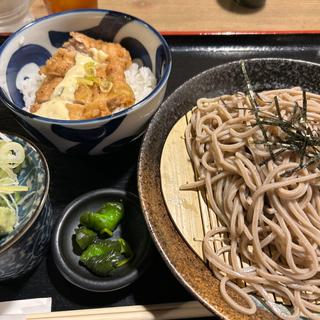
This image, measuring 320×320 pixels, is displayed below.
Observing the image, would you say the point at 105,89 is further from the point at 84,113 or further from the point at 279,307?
the point at 279,307

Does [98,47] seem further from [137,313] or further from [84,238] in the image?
[137,313]

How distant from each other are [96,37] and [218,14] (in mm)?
1028

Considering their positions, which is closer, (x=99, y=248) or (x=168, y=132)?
(x=99, y=248)

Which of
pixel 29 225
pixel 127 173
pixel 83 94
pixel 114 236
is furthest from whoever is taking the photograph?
pixel 127 173

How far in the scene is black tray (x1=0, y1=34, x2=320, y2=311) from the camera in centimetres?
155

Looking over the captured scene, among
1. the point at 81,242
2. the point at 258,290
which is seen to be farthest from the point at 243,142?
the point at 81,242

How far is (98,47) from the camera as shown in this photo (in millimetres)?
2057

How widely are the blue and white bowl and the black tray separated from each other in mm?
157

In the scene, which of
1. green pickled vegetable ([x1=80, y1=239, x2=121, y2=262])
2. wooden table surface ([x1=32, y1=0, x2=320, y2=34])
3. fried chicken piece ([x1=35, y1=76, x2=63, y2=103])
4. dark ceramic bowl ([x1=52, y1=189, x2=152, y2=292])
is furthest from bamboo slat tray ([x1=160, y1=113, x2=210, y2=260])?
wooden table surface ([x1=32, y1=0, x2=320, y2=34])

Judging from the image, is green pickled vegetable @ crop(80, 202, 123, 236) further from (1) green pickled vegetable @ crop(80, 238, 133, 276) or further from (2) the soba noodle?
(2) the soba noodle

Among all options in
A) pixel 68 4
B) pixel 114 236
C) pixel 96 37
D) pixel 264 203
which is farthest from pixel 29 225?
pixel 68 4

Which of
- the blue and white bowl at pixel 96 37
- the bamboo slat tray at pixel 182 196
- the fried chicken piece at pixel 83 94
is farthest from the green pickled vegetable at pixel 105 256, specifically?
the fried chicken piece at pixel 83 94

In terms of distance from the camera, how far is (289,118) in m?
1.72

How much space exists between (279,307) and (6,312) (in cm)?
100
